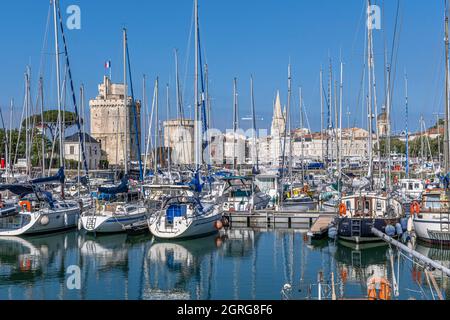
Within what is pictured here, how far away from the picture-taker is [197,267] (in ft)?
72.0

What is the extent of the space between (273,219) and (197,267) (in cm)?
1110

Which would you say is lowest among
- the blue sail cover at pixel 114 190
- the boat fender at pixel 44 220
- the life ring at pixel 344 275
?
the life ring at pixel 344 275

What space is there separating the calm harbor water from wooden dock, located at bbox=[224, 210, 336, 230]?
2253mm

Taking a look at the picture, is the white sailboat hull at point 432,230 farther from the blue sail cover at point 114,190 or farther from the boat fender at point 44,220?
the boat fender at point 44,220

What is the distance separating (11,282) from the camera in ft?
63.8

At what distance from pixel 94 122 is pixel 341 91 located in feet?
190

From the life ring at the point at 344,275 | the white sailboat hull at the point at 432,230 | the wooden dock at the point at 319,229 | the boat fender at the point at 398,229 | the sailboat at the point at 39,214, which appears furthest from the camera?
the sailboat at the point at 39,214

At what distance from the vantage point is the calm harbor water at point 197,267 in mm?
17703

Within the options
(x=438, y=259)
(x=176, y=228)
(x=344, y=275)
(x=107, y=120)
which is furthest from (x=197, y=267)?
(x=107, y=120)

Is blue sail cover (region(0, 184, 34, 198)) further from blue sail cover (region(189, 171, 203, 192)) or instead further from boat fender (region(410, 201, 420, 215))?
boat fender (region(410, 201, 420, 215))

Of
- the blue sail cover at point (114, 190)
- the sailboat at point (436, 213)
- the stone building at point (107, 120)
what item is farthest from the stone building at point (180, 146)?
the sailboat at point (436, 213)

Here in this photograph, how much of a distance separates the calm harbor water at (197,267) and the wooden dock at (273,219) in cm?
225
